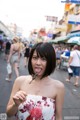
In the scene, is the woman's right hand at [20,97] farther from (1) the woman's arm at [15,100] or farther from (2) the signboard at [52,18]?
(2) the signboard at [52,18]

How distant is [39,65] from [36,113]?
388mm

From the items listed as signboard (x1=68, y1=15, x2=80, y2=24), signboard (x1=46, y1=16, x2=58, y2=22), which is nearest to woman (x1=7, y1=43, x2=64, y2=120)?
signboard (x1=68, y1=15, x2=80, y2=24)

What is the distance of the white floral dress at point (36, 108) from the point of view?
249 cm

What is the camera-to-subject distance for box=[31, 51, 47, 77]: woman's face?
261cm

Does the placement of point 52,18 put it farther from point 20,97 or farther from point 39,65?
point 20,97

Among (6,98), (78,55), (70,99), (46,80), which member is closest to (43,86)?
(46,80)

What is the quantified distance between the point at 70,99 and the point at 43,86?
6.53m

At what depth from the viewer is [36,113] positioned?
8.20 ft

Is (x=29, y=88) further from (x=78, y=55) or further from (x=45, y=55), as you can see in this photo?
(x=78, y=55)

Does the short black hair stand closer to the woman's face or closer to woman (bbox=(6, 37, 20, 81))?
the woman's face

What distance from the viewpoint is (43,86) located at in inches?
105

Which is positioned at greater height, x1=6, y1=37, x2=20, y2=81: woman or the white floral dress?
the white floral dress

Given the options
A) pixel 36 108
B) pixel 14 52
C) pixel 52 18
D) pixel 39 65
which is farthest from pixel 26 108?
pixel 52 18

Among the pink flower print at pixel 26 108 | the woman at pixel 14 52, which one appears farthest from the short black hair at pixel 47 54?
the woman at pixel 14 52
